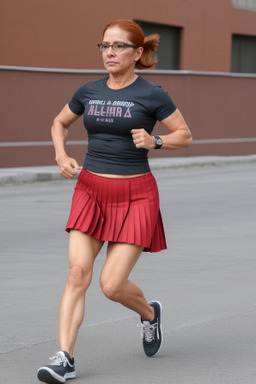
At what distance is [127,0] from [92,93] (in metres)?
21.5

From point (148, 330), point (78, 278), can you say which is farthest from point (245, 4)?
point (78, 278)

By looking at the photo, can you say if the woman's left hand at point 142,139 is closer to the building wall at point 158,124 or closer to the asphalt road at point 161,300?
the asphalt road at point 161,300

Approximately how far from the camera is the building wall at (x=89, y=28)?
23.1 m

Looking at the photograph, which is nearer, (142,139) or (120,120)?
(142,139)

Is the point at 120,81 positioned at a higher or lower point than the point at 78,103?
higher

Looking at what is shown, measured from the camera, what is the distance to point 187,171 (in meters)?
22.0

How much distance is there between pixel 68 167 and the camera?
5.36 meters

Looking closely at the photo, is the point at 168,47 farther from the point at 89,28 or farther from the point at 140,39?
the point at 140,39

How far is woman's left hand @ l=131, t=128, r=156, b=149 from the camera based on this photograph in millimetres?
5148

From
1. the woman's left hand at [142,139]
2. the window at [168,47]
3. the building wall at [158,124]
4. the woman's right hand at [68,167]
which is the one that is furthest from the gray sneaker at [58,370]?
the window at [168,47]

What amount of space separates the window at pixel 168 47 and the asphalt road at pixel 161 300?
15.8 m

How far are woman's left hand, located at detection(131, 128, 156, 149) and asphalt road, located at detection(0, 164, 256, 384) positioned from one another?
124 centimetres

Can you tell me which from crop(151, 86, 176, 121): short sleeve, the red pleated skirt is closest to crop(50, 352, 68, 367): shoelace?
the red pleated skirt

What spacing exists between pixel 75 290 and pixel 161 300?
7.53 feet
